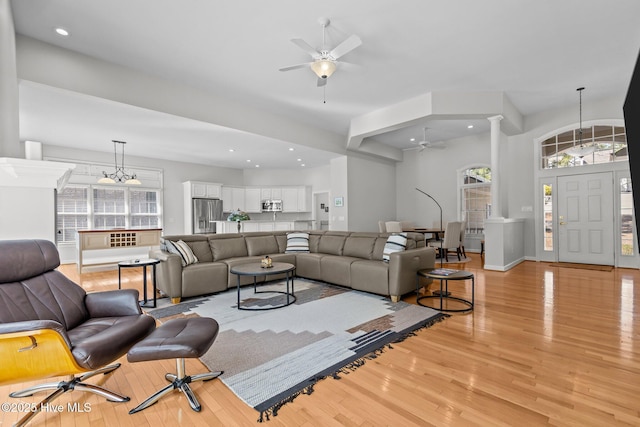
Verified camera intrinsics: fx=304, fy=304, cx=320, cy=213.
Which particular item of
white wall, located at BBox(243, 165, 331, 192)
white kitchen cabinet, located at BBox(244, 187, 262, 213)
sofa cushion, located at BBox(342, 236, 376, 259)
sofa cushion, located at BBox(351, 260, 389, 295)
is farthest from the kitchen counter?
sofa cushion, located at BBox(351, 260, 389, 295)

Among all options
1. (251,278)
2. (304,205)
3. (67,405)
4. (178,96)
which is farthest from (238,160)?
(67,405)

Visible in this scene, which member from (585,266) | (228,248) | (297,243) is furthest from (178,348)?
(585,266)

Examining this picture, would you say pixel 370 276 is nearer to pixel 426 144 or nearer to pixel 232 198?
pixel 426 144

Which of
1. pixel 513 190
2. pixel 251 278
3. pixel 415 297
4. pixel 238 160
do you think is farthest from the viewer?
pixel 238 160

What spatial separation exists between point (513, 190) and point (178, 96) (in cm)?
737

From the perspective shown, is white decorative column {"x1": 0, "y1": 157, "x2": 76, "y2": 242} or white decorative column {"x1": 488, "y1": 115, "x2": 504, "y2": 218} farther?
white decorative column {"x1": 488, "y1": 115, "x2": 504, "y2": 218}

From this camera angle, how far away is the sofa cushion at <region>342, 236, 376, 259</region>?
4785 millimetres

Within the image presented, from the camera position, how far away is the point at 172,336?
6.24 feet

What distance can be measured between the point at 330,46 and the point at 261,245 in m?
3.29

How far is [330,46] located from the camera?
396 centimetres

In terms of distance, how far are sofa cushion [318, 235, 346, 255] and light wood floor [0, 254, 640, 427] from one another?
2304 millimetres

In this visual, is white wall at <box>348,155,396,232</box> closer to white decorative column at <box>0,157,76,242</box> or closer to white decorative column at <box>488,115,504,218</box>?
white decorative column at <box>488,115,504,218</box>

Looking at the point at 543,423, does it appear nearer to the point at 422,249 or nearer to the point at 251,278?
the point at 422,249

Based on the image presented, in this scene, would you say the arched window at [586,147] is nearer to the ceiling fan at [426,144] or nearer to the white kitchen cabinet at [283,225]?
the ceiling fan at [426,144]
